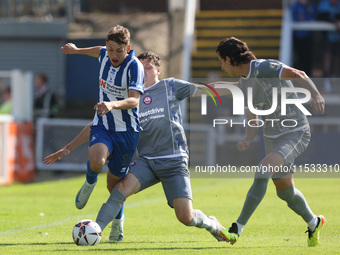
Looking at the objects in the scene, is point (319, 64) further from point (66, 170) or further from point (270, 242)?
point (270, 242)

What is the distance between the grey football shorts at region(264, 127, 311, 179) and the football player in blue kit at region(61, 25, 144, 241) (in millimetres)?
1390

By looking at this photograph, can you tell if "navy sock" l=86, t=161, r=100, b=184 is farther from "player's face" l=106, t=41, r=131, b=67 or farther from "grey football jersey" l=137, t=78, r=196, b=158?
"player's face" l=106, t=41, r=131, b=67

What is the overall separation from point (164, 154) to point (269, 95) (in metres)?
1.18

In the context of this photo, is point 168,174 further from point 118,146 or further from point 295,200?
point 295,200

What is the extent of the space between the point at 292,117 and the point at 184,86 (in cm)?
112

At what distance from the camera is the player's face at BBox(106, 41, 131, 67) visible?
712 centimetres

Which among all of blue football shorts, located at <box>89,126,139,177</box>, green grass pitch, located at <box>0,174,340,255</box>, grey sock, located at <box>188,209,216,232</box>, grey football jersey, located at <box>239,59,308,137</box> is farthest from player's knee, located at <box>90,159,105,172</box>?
grey football jersey, located at <box>239,59,308,137</box>

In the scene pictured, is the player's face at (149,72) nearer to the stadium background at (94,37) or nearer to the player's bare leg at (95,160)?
the player's bare leg at (95,160)

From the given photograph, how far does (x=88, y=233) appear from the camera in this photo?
6836 mm

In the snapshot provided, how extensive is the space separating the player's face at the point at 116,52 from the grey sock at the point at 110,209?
1250 millimetres

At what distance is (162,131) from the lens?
732cm

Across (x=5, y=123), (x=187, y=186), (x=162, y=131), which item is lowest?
(x=5, y=123)

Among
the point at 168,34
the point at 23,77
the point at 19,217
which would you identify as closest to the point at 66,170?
the point at 23,77

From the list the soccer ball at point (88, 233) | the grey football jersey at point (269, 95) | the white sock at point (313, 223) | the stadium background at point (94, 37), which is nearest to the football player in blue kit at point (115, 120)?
the soccer ball at point (88, 233)
